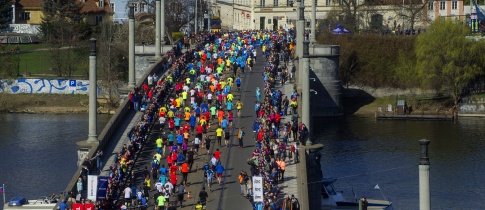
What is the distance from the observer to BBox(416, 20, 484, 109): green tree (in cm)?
11931

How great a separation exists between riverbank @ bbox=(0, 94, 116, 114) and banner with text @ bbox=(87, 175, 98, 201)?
216 ft

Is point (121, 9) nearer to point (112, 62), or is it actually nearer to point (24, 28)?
Answer: point (24, 28)

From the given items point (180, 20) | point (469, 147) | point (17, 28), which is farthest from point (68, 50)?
point (469, 147)

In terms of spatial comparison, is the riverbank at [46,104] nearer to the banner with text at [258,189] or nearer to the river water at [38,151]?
the river water at [38,151]

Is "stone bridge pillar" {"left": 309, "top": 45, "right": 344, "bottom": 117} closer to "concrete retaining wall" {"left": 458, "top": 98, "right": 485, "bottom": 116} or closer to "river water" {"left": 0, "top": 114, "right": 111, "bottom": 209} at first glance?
"concrete retaining wall" {"left": 458, "top": 98, "right": 485, "bottom": 116}

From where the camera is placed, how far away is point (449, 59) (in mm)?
119625

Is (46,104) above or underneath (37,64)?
underneath

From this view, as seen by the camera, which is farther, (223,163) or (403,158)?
(403,158)

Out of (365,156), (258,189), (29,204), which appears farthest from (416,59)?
(258,189)

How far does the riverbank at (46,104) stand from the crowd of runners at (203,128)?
25.2 meters

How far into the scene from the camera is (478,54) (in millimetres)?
121625

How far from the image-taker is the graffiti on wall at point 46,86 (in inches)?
4956

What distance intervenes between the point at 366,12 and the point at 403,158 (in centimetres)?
5199

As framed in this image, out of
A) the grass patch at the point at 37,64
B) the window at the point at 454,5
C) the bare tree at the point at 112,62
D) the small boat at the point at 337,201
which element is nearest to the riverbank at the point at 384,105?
the bare tree at the point at 112,62
